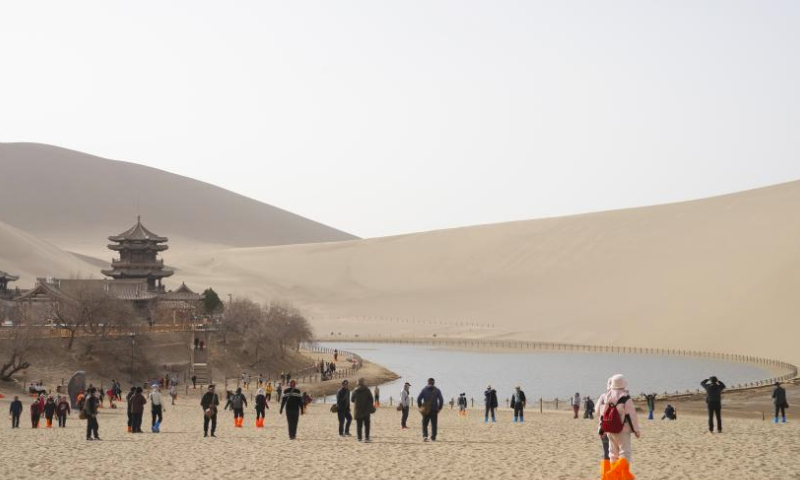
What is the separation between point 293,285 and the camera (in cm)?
12975

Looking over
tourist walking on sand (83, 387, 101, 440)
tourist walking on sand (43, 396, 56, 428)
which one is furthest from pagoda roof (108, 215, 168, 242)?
tourist walking on sand (83, 387, 101, 440)

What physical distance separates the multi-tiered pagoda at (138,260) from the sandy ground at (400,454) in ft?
174

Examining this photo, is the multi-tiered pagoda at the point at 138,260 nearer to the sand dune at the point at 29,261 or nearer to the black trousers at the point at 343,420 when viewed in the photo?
the sand dune at the point at 29,261

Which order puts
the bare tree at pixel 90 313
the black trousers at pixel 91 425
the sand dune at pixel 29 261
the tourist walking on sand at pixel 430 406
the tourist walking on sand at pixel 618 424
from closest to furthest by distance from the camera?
the tourist walking on sand at pixel 618 424 → the tourist walking on sand at pixel 430 406 → the black trousers at pixel 91 425 → the bare tree at pixel 90 313 → the sand dune at pixel 29 261

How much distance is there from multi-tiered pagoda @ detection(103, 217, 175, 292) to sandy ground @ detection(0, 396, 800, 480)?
174 feet

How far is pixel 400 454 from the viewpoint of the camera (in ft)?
52.9

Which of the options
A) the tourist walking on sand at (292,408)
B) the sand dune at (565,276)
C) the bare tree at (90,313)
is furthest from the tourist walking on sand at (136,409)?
the sand dune at (565,276)

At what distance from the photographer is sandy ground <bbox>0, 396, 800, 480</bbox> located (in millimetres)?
13961

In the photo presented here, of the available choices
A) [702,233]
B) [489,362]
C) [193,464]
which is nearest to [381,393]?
[489,362]

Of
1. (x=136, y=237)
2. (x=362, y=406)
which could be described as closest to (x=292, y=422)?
(x=362, y=406)

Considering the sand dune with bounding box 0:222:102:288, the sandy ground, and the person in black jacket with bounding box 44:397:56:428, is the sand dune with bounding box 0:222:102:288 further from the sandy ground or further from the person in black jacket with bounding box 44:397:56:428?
the sandy ground

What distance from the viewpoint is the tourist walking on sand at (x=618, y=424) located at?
1174cm

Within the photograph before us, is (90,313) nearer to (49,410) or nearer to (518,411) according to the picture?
(49,410)

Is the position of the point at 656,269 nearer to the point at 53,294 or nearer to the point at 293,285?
the point at 293,285
